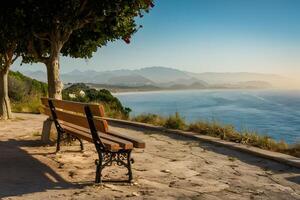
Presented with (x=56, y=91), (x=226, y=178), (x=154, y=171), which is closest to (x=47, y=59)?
(x=56, y=91)

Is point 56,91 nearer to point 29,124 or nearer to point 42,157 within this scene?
point 42,157

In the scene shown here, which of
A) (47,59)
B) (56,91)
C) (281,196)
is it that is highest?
(47,59)

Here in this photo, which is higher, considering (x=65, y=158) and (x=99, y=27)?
(x=99, y=27)

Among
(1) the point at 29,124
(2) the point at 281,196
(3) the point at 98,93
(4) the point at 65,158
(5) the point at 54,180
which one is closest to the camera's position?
(2) the point at 281,196

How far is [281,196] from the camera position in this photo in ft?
19.6

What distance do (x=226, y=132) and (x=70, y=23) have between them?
4.48 metres

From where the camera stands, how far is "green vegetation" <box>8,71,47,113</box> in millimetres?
19475

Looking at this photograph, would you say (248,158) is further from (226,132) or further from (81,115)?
(81,115)

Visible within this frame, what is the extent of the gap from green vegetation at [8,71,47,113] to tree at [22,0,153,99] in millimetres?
8479

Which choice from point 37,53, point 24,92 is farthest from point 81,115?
point 24,92

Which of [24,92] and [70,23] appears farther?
[24,92]

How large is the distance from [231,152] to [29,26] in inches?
193

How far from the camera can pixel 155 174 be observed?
7.08 m

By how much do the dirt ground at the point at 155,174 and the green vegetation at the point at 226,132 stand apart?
0.99 m
